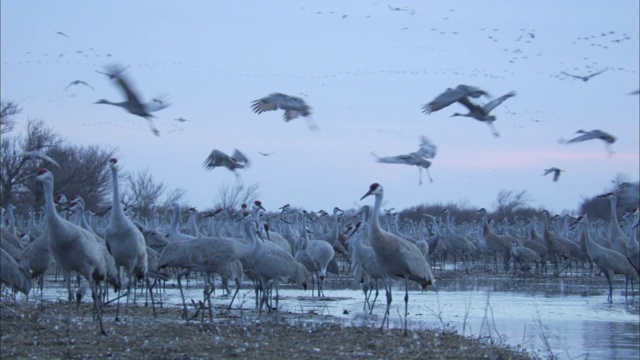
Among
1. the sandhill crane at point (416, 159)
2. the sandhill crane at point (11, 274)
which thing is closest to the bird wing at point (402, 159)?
the sandhill crane at point (416, 159)

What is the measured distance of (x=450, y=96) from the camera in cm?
1388

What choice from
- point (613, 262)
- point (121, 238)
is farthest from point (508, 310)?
point (121, 238)

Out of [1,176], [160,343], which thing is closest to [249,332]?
[160,343]

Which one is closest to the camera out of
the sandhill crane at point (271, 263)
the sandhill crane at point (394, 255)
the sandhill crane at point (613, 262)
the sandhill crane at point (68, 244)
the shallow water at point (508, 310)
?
the sandhill crane at point (68, 244)

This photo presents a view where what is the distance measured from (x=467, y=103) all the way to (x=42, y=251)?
269 inches

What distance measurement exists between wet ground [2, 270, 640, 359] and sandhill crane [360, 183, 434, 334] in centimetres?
59

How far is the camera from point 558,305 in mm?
16703

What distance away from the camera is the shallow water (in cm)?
1169

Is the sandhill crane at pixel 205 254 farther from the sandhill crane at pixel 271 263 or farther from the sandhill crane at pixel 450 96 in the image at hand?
the sandhill crane at pixel 450 96

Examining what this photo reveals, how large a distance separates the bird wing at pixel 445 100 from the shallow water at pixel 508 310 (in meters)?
3.01

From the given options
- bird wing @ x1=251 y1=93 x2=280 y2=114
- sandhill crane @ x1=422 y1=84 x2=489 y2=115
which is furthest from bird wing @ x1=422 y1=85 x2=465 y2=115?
bird wing @ x1=251 y1=93 x2=280 y2=114

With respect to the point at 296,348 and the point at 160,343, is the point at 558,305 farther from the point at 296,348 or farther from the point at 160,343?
the point at 160,343

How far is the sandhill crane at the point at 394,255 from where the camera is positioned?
1267 cm

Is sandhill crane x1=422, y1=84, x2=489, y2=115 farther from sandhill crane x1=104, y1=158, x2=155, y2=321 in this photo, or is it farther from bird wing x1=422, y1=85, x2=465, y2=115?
sandhill crane x1=104, y1=158, x2=155, y2=321
